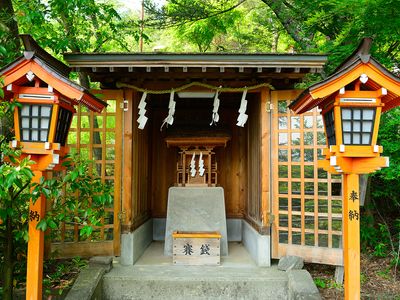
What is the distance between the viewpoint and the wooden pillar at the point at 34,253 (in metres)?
3.80

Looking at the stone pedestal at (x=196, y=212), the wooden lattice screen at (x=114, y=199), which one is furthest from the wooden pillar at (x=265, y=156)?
the wooden lattice screen at (x=114, y=199)

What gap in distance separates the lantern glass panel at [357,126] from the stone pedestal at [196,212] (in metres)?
3.99

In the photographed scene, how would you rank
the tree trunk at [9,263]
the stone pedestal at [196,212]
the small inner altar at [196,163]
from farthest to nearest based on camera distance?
the small inner altar at [196,163] → the stone pedestal at [196,212] → the tree trunk at [9,263]

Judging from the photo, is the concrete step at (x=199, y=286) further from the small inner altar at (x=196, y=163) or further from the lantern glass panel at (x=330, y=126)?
the small inner altar at (x=196, y=163)

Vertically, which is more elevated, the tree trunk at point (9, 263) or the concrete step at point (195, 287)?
the tree trunk at point (9, 263)

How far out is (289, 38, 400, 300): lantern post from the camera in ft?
12.2

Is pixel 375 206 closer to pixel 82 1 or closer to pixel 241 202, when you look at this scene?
pixel 241 202

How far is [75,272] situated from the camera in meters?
5.96

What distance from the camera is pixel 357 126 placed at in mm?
3811

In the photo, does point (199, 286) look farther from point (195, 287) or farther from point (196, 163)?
point (196, 163)

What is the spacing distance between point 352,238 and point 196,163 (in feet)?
14.8

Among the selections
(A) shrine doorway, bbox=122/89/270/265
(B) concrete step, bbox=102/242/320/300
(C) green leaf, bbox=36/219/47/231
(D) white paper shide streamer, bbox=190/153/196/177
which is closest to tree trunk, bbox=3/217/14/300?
(C) green leaf, bbox=36/219/47/231

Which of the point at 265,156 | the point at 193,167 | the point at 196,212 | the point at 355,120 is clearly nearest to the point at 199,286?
the point at 196,212

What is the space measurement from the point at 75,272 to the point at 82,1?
16.5 ft
